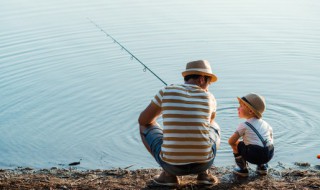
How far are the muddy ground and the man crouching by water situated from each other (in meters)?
0.38

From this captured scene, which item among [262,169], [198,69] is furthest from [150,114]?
[262,169]

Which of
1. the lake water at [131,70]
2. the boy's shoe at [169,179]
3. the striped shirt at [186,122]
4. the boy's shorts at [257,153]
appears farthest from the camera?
the lake water at [131,70]

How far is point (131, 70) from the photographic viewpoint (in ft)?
30.2

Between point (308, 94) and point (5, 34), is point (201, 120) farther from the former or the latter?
point (5, 34)

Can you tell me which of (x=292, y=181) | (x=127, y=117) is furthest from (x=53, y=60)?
(x=292, y=181)

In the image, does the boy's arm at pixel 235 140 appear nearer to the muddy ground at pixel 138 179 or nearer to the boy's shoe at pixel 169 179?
the muddy ground at pixel 138 179

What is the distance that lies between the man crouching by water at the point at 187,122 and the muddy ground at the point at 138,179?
1.23 feet

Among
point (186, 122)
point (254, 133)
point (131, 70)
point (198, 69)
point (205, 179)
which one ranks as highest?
point (198, 69)

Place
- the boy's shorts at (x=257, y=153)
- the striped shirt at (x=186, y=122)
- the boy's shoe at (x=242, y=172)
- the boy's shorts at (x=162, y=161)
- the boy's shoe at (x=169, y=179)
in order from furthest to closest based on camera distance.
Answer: the boy's shoe at (x=242, y=172) → the boy's shorts at (x=257, y=153) → the boy's shoe at (x=169, y=179) → the boy's shorts at (x=162, y=161) → the striped shirt at (x=186, y=122)

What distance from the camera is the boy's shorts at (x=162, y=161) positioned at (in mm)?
4297

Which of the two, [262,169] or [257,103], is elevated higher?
[257,103]

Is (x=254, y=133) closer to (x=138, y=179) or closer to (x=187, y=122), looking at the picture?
(x=187, y=122)

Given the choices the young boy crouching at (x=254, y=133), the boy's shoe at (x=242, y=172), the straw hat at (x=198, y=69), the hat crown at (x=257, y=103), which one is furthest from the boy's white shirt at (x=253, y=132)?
the straw hat at (x=198, y=69)

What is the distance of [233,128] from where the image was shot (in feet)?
21.3
